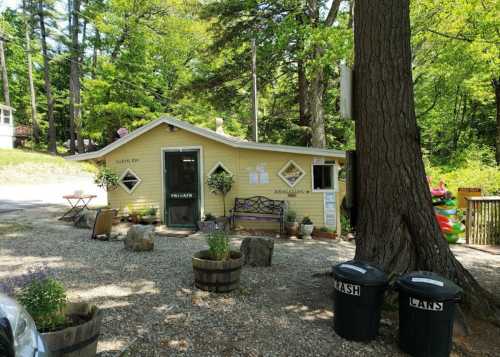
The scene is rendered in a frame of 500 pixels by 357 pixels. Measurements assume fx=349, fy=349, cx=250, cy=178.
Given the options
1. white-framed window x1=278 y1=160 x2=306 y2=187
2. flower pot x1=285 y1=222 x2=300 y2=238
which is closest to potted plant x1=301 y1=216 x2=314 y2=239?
flower pot x1=285 y1=222 x2=300 y2=238

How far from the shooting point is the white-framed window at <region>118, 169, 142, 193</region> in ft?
34.8

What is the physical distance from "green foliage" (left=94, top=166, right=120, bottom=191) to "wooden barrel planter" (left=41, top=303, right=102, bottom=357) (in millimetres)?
8222

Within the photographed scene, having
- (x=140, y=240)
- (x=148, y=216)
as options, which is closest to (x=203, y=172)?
(x=148, y=216)

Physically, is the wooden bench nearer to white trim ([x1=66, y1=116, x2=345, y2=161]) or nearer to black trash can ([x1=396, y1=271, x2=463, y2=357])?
white trim ([x1=66, y1=116, x2=345, y2=161])

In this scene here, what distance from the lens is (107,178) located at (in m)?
10.4

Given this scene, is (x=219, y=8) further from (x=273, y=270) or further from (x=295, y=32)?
(x=273, y=270)

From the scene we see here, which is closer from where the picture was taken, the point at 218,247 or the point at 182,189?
the point at 218,247

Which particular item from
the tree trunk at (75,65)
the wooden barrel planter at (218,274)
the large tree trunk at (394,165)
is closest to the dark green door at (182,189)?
the wooden barrel planter at (218,274)

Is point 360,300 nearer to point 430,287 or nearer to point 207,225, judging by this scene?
point 430,287

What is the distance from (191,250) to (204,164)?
3.37 m

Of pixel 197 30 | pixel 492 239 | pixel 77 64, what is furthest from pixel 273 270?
pixel 77 64

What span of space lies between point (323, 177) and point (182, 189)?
4.08m

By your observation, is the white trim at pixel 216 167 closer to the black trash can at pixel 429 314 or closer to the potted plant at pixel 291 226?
the potted plant at pixel 291 226

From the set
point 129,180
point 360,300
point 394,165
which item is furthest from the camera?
point 129,180
